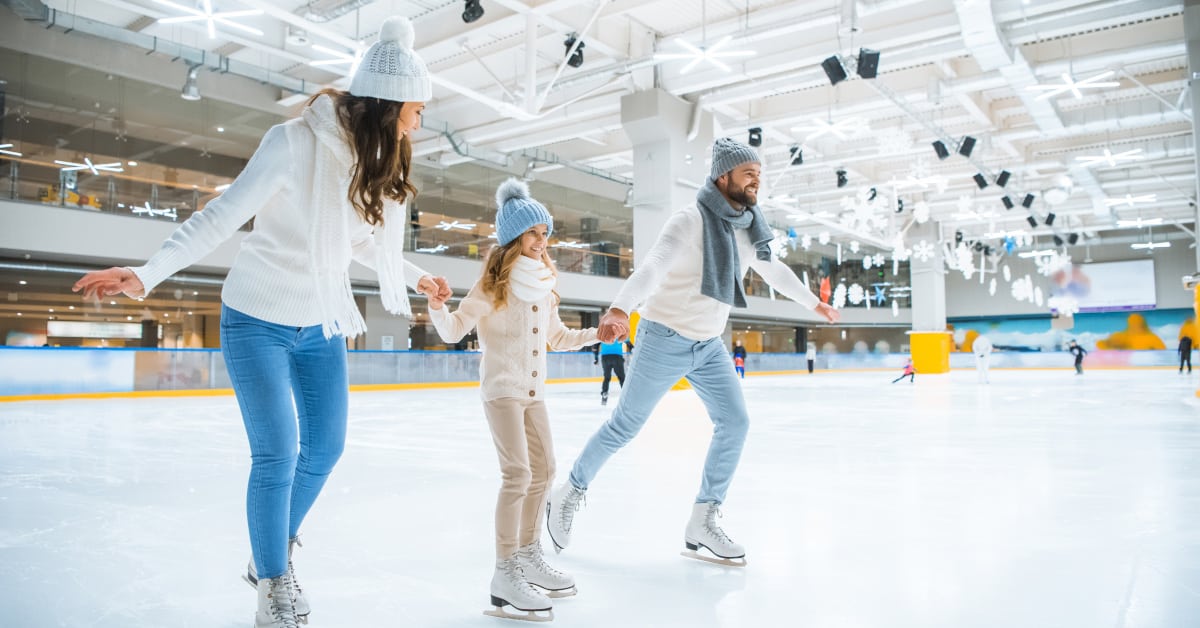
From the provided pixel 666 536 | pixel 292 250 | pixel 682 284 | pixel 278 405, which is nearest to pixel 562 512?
pixel 666 536

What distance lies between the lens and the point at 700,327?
2.27 metres

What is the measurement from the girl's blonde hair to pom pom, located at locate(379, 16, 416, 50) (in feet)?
1.75

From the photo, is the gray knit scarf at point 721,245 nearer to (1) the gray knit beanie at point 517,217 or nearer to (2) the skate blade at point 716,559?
(1) the gray knit beanie at point 517,217

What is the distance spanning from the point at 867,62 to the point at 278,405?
921 cm

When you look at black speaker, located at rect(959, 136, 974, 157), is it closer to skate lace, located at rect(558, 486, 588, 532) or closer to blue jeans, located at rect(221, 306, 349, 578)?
skate lace, located at rect(558, 486, 588, 532)

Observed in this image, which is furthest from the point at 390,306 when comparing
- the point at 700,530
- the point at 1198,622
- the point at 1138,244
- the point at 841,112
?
the point at 1138,244

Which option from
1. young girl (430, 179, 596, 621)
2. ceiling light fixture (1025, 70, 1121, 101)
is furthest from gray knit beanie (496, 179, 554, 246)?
ceiling light fixture (1025, 70, 1121, 101)

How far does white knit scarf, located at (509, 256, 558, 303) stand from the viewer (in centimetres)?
193

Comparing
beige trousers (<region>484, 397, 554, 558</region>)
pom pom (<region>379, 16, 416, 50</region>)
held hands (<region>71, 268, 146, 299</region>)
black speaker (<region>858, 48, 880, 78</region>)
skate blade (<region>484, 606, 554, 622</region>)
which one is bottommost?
skate blade (<region>484, 606, 554, 622</region>)

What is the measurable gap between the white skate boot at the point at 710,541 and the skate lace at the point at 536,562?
19.5 inches

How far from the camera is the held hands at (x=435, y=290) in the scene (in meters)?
1.84

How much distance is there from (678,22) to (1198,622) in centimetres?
1072

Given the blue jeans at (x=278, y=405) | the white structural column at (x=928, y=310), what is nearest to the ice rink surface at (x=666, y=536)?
the blue jeans at (x=278, y=405)

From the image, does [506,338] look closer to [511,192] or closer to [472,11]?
[511,192]
